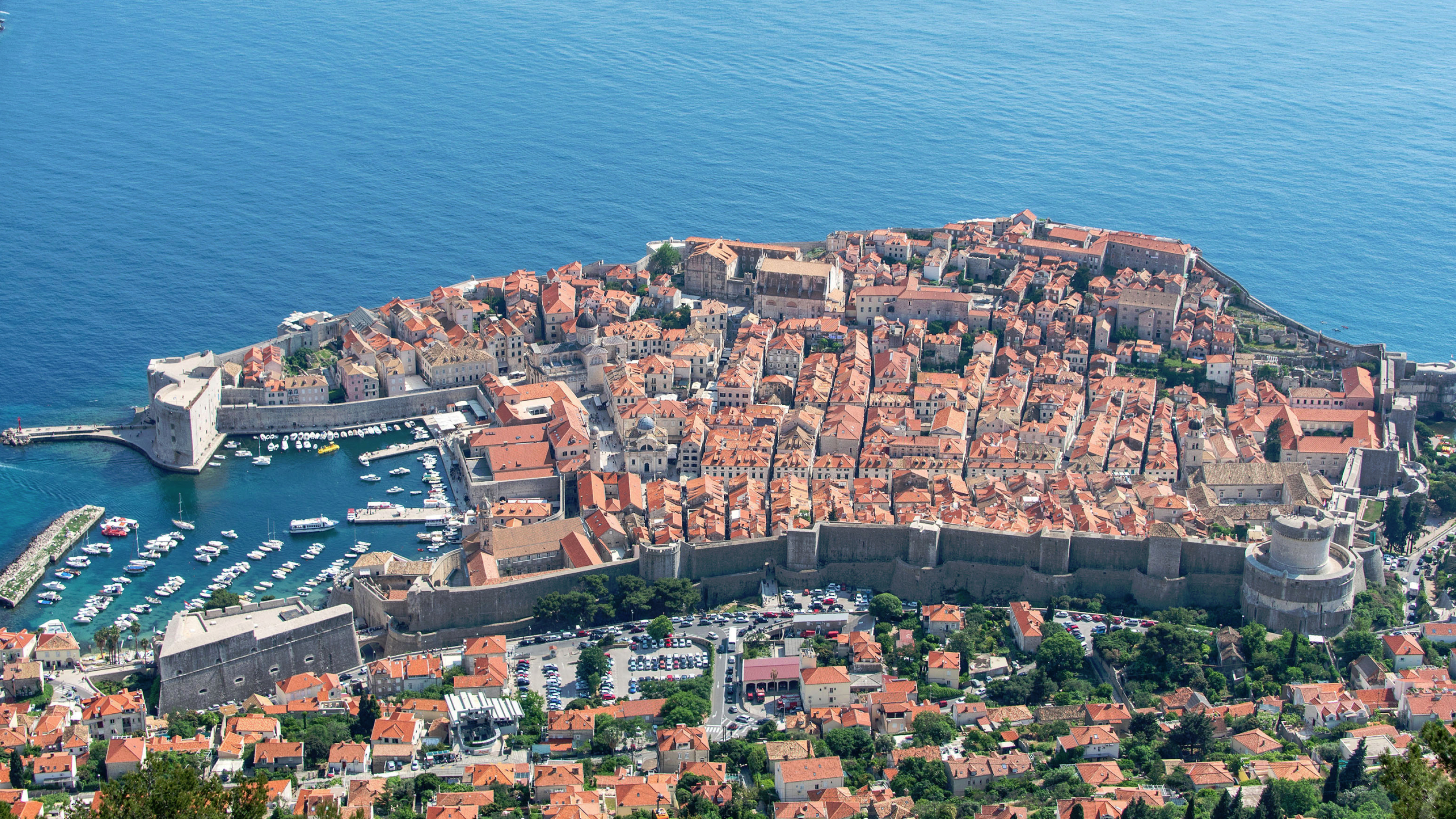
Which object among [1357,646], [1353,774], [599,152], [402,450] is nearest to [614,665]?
[402,450]

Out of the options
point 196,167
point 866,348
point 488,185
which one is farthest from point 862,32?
point 866,348

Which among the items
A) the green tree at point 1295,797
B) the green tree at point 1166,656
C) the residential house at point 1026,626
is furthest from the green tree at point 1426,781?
the residential house at point 1026,626

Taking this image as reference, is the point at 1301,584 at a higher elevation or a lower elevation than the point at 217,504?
higher

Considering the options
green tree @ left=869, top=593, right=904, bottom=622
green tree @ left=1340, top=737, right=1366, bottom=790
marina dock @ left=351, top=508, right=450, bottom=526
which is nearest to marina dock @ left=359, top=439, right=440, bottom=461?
marina dock @ left=351, top=508, right=450, bottom=526

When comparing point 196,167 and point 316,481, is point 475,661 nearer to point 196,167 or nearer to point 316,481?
point 316,481

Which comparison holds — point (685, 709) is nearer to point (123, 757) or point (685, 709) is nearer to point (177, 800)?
point (123, 757)
